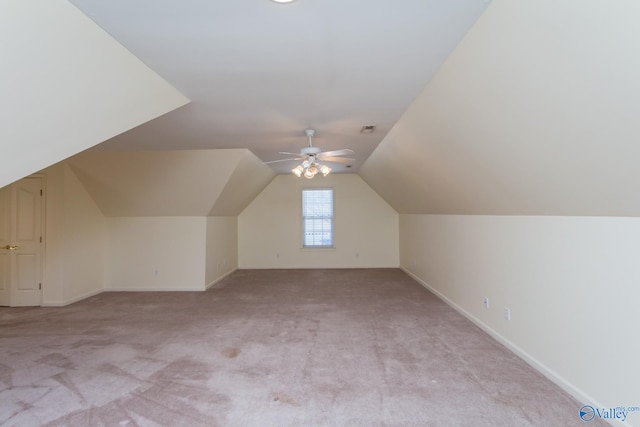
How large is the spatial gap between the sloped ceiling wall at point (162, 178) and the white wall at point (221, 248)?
61 centimetres

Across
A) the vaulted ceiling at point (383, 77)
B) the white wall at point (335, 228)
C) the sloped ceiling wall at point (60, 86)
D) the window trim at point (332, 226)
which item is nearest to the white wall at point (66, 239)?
the vaulted ceiling at point (383, 77)

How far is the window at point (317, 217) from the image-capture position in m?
7.83

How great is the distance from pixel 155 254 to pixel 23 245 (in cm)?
175

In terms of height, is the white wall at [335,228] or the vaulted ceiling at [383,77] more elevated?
the vaulted ceiling at [383,77]

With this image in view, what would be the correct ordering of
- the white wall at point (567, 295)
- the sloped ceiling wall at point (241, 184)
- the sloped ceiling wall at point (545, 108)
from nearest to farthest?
the sloped ceiling wall at point (545, 108), the white wall at point (567, 295), the sloped ceiling wall at point (241, 184)

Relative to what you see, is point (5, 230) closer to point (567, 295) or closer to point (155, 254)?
point (155, 254)

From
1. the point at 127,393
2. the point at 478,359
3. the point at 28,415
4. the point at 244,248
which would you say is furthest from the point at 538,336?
the point at 244,248

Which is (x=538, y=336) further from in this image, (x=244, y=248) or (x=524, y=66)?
(x=244, y=248)

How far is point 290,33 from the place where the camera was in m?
1.82

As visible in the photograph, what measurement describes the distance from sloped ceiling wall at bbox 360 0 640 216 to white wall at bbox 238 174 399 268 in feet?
15.2

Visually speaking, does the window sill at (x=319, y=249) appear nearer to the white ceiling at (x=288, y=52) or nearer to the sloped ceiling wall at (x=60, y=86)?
the white ceiling at (x=288, y=52)

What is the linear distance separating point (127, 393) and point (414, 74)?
3.22 metres

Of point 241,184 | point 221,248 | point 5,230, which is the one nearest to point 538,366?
point 241,184

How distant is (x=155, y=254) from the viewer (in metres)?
5.55
